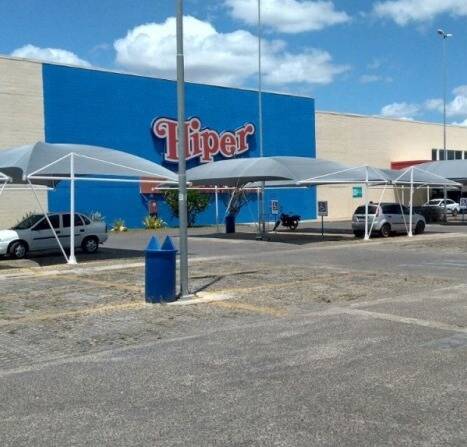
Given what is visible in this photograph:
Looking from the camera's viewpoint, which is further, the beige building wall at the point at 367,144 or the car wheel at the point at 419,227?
the beige building wall at the point at 367,144

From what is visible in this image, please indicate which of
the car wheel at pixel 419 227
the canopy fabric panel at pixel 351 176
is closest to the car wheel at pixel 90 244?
the canopy fabric panel at pixel 351 176

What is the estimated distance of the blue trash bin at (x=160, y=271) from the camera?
1118 cm

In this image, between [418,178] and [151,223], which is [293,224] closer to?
[418,178]

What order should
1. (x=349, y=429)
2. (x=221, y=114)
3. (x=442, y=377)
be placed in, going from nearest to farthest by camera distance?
1. (x=349, y=429)
2. (x=442, y=377)
3. (x=221, y=114)

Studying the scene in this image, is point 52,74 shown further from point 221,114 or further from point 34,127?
point 221,114

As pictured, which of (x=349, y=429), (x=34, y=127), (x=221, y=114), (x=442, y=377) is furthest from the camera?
(x=221, y=114)

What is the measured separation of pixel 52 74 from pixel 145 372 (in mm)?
30272

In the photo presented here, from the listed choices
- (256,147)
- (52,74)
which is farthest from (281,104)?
(52,74)

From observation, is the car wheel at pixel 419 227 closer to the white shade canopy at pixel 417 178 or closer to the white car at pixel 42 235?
the white shade canopy at pixel 417 178

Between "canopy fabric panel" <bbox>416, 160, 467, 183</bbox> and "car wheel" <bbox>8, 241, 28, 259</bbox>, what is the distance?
29.0 m

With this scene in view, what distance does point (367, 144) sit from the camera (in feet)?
172

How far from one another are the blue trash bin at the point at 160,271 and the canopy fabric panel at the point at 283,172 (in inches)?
616

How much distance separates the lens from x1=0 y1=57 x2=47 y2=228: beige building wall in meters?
32.9

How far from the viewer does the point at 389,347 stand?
308 inches
